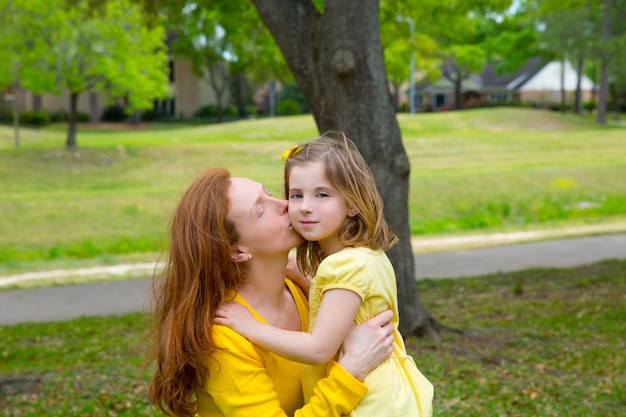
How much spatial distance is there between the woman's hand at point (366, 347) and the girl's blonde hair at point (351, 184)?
242mm

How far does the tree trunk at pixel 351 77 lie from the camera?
19.6ft

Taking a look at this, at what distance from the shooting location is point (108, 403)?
5.36 metres

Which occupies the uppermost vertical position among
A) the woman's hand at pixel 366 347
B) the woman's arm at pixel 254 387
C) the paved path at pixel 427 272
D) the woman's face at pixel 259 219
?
the woman's face at pixel 259 219

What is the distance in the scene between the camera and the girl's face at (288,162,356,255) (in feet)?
7.73

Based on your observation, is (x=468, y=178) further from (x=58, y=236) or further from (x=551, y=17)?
(x=551, y=17)

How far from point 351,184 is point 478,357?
4388 millimetres

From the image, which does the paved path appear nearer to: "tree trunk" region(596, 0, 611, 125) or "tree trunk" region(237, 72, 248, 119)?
"tree trunk" region(596, 0, 611, 125)

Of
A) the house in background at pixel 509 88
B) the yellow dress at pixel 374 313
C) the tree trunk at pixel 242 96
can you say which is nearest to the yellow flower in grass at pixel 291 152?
the yellow dress at pixel 374 313

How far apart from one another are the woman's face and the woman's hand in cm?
34

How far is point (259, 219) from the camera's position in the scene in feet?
7.84

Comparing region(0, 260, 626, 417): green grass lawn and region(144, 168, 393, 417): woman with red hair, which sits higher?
region(144, 168, 393, 417): woman with red hair

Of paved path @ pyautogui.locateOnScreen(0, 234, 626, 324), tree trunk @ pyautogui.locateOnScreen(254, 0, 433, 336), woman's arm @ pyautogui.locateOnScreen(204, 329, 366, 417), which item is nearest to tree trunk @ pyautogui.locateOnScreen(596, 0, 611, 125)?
paved path @ pyautogui.locateOnScreen(0, 234, 626, 324)

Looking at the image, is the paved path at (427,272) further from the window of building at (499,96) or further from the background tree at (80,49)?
the window of building at (499,96)

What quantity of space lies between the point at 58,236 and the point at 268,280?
1429 centimetres
